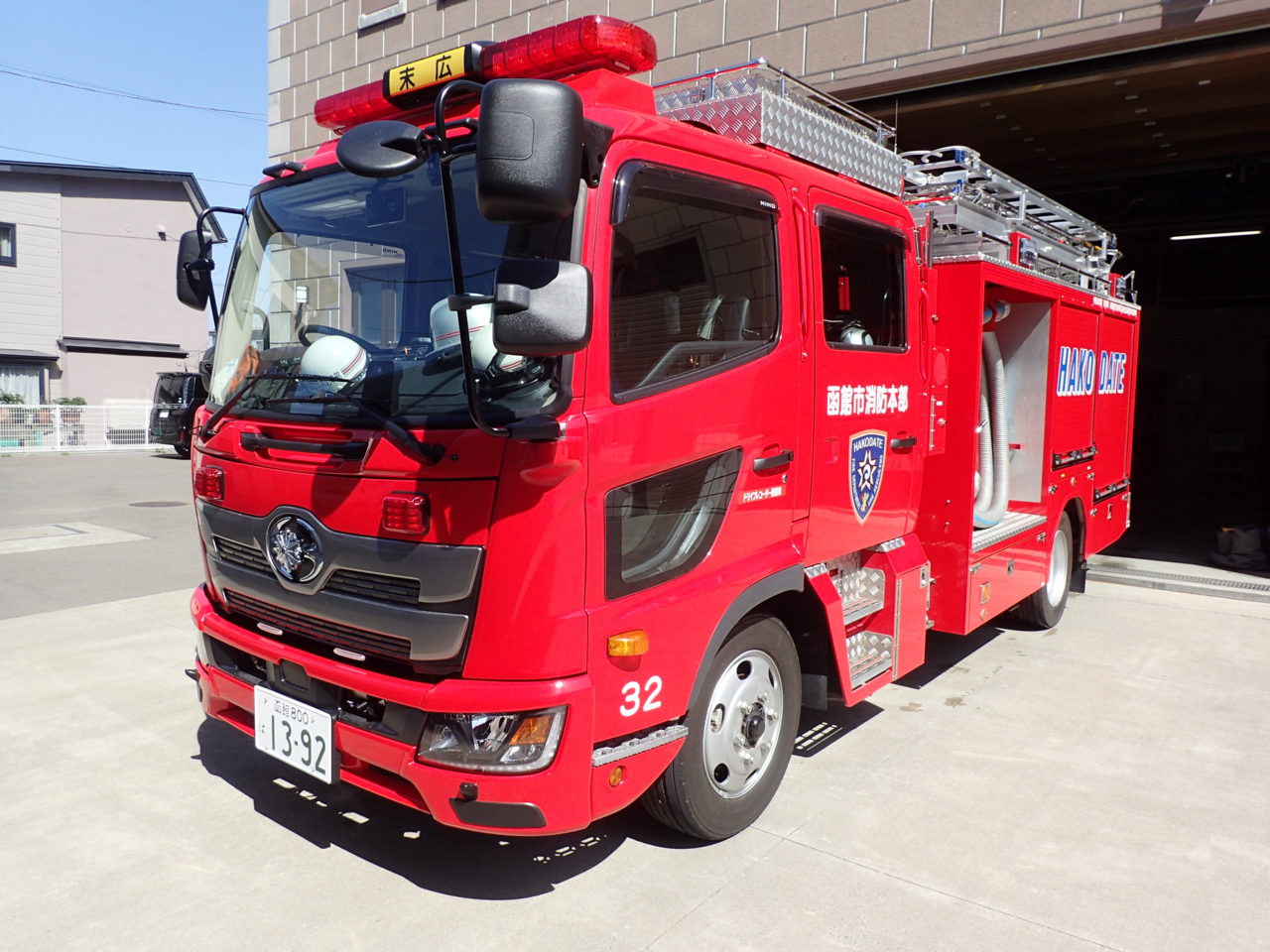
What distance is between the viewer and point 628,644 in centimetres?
272

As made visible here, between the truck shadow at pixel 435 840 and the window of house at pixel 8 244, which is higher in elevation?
the window of house at pixel 8 244

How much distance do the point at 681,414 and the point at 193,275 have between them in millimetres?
2168

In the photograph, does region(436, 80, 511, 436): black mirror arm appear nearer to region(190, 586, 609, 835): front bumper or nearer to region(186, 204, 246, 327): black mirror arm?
region(190, 586, 609, 835): front bumper

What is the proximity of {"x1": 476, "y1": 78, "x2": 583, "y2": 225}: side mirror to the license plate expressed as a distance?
5.55 ft

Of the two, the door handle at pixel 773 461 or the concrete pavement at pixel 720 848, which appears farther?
the door handle at pixel 773 461

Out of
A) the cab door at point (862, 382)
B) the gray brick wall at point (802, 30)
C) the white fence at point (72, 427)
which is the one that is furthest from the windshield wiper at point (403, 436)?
the white fence at point (72, 427)

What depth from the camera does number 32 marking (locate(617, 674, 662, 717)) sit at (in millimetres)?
2740

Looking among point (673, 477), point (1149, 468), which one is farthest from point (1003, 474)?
point (1149, 468)

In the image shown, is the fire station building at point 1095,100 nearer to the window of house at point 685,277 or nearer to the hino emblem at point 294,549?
the window of house at point 685,277

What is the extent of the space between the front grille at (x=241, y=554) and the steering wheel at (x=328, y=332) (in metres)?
0.73

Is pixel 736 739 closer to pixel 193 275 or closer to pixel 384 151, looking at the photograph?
pixel 384 151

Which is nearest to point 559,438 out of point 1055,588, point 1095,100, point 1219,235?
point 1055,588

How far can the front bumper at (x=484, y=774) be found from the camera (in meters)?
2.56

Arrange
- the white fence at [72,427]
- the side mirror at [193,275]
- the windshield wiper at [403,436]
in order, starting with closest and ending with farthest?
the windshield wiper at [403,436], the side mirror at [193,275], the white fence at [72,427]
